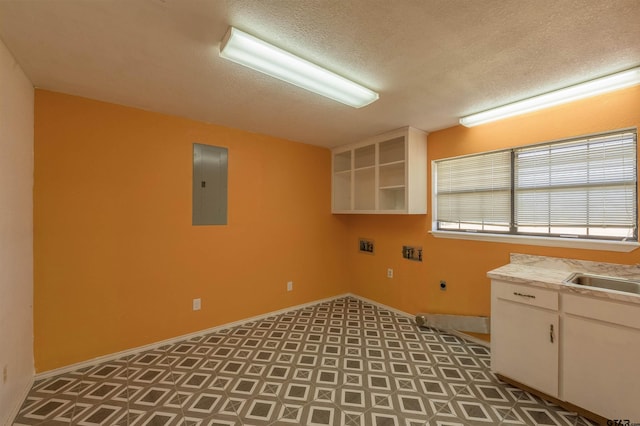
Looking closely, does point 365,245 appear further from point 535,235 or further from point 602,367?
point 602,367

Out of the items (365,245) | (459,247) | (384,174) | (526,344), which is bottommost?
(526,344)

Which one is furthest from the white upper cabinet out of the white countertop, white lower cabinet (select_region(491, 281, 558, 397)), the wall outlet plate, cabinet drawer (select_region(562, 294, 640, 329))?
cabinet drawer (select_region(562, 294, 640, 329))

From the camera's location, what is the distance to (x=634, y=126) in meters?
2.02

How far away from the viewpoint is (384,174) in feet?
12.2

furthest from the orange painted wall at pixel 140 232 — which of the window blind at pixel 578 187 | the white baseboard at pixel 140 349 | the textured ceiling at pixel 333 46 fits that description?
the window blind at pixel 578 187

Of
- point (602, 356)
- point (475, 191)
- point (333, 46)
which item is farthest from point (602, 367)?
point (333, 46)

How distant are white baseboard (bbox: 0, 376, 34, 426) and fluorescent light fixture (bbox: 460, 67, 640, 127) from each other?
4.35 meters

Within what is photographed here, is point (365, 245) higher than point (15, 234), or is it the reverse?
point (15, 234)

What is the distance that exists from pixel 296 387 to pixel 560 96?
10.4ft

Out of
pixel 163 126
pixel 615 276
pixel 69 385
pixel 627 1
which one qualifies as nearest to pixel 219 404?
pixel 69 385

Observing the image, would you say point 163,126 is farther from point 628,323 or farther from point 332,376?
point 628,323

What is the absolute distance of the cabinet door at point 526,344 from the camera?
1.92 metres

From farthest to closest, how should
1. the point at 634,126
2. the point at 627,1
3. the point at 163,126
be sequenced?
1. the point at 163,126
2. the point at 634,126
3. the point at 627,1

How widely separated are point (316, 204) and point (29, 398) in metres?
3.36
